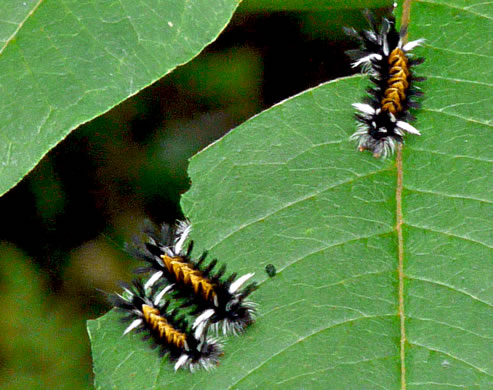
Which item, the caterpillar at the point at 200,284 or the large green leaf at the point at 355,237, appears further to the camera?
the caterpillar at the point at 200,284

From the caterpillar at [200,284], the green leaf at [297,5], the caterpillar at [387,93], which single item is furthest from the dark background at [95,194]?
the caterpillar at [387,93]

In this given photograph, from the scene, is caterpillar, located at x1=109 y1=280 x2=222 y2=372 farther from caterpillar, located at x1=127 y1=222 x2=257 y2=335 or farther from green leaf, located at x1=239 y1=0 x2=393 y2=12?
green leaf, located at x1=239 y1=0 x2=393 y2=12

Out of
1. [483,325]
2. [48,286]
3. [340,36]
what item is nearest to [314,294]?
[483,325]

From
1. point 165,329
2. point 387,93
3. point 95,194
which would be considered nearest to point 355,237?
point 387,93

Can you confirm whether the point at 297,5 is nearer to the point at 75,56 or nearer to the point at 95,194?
the point at 75,56

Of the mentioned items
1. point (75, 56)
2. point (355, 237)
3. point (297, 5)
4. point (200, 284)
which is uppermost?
point (75, 56)

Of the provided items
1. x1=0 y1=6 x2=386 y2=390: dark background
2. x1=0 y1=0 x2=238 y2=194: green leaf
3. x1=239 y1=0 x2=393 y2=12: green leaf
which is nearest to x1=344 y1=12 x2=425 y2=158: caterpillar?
x1=239 y1=0 x2=393 y2=12: green leaf

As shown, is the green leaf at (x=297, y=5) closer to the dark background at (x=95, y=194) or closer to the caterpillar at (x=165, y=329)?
the dark background at (x=95, y=194)
